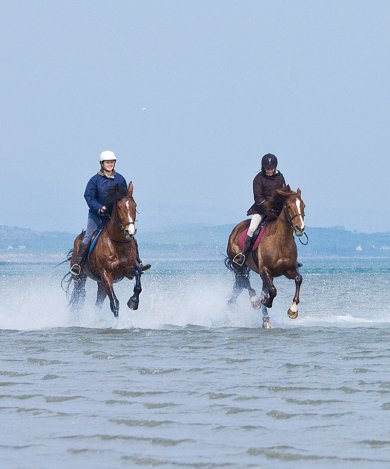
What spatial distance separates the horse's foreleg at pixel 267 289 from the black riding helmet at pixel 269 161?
1.60 meters

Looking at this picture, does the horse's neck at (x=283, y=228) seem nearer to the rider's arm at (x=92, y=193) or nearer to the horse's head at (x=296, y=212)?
the horse's head at (x=296, y=212)

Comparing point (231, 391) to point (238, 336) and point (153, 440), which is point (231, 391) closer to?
point (153, 440)

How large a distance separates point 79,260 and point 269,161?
3.36 meters

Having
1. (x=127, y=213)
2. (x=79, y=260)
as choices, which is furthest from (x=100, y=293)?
(x=127, y=213)

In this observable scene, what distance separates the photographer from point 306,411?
934 cm

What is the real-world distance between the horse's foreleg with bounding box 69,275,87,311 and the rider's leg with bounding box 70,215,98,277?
2.06ft

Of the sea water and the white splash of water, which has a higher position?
the white splash of water

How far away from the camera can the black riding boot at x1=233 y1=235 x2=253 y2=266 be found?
60.8ft

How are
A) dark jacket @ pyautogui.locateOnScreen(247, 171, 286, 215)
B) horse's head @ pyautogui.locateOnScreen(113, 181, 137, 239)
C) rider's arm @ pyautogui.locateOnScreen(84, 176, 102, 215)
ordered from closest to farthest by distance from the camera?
horse's head @ pyautogui.locateOnScreen(113, 181, 137, 239) → rider's arm @ pyautogui.locateOnScreen(84, 176, 102, 215) → dark jacket @ pyautogui.locateOnScreen(247, 171, 286, 215)

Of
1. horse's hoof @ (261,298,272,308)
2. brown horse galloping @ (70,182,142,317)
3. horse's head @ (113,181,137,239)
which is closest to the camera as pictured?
horse's head @ (113,181,137,239)

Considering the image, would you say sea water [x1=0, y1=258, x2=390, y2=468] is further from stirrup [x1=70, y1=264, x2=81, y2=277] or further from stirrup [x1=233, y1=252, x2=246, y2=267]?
stirrup [x1=233, y1=252, x2=246, y2=267]

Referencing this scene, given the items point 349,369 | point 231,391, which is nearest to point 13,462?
point 231,391

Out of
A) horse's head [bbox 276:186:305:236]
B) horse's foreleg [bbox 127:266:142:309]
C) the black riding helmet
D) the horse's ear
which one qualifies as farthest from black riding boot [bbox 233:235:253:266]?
the horse's ear

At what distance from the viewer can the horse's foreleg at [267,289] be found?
1783cm
